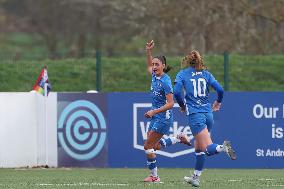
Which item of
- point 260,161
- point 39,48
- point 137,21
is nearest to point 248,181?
point 260,161

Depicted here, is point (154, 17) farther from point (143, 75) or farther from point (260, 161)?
point (260, 161)

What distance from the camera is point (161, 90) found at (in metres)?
20.3

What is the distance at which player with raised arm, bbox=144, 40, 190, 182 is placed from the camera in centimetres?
2014

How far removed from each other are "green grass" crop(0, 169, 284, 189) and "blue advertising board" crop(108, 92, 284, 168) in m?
0.69

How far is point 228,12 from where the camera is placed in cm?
3762

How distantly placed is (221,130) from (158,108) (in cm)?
551

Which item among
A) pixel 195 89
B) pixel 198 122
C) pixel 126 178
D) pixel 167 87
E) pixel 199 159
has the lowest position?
pixel 126 178

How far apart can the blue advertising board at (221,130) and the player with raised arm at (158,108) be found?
190 inches

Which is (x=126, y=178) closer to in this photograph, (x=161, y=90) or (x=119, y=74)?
(x=161, y=90)

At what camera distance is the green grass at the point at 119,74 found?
29750mm

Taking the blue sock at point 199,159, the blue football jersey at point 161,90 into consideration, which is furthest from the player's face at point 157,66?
the blue sock at point 199,159

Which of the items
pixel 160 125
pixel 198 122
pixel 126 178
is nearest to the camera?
pixel 198 122

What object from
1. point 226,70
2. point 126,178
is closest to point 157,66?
point 126,178

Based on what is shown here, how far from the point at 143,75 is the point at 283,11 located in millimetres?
6576
